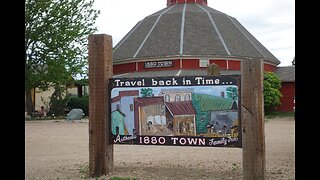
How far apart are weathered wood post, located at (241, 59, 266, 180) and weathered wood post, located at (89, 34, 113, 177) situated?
262 cm

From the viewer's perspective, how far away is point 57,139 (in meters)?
16.7

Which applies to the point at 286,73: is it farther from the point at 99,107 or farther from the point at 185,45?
the point at 99,107

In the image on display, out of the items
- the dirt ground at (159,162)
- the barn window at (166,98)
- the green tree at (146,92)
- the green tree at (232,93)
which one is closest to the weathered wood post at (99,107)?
the dirt ground at (159,162)

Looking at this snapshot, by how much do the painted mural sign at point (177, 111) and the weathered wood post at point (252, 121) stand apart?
0.19 m

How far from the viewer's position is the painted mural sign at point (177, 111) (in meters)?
7.50

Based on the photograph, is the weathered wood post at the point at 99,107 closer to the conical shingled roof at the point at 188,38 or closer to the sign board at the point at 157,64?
the conical shingled roof at the point at 188,38

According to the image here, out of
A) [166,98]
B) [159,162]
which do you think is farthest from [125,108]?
[159,162]

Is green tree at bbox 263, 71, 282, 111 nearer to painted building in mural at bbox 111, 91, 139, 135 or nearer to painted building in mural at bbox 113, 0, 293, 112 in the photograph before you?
painted building in mural at bbox 113, 0, 293, 112

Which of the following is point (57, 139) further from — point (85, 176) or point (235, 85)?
point (235, 85)

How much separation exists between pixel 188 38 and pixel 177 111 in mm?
33359

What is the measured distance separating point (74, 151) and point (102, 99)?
16.9ft

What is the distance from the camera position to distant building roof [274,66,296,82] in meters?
38.9

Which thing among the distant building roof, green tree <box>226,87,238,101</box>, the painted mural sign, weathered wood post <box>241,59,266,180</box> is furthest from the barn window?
the distant building roof

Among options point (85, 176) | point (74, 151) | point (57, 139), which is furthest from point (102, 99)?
point (57, 139)
